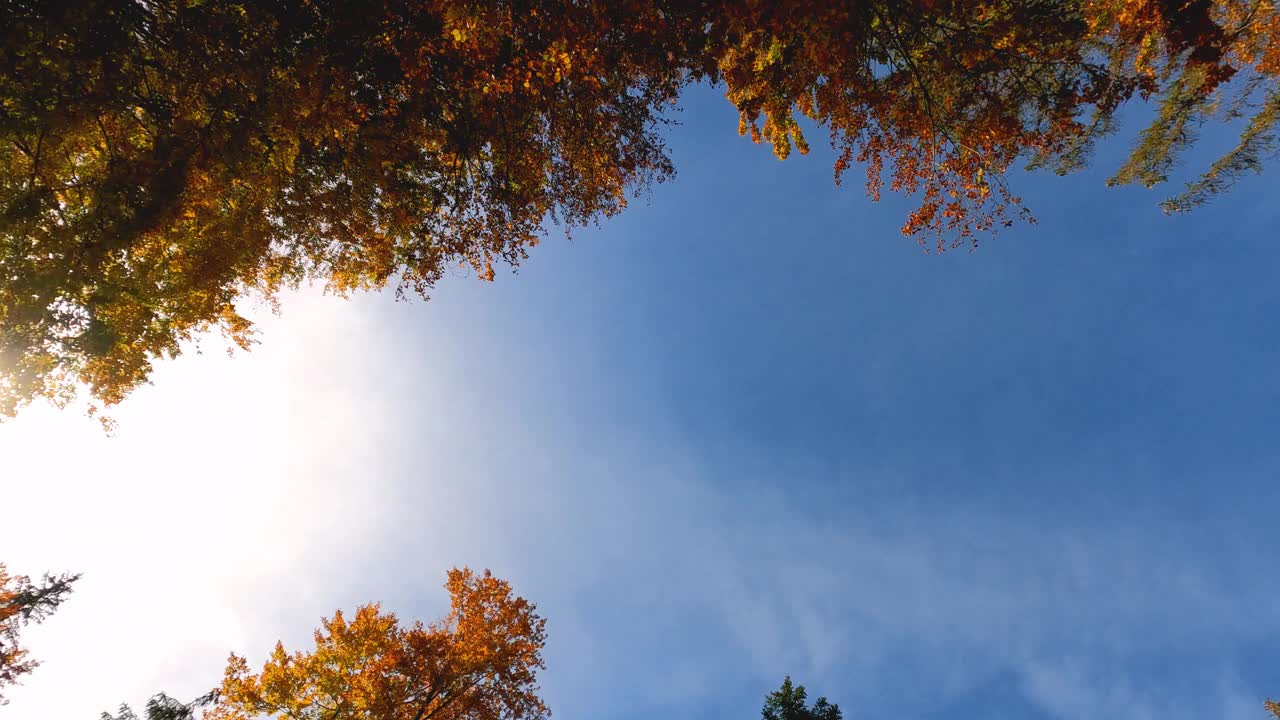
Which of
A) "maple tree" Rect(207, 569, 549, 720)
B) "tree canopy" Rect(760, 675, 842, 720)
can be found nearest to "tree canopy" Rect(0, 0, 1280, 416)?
"maple tree" Rect(207, 569, 549, 720)

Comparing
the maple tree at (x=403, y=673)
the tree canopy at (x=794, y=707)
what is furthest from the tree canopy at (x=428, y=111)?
the tree canopy at (x=794, y=707)

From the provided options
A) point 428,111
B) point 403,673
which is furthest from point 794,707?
point 428,111

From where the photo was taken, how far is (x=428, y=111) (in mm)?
8508

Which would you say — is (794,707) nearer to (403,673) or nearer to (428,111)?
(403,673)

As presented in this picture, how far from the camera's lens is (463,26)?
20.3 feet

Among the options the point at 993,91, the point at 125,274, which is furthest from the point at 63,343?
the point at 993,91

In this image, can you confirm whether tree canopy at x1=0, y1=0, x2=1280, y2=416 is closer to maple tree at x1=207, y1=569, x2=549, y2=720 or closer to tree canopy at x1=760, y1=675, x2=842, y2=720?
maple tree at x1=207, y1=569, x2=549, y2=720

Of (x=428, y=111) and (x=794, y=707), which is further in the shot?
(x=794, y=707)

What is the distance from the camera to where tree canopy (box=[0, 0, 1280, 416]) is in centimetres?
641

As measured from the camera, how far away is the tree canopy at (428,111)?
6.41m

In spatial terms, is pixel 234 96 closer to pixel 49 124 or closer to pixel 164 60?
pixel 164 60

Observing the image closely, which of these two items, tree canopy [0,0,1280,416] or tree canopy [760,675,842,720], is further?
tree canopy [760,675,842,720]

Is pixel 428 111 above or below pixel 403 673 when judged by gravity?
above

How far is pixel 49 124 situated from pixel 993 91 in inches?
593
